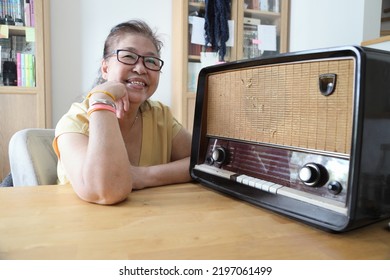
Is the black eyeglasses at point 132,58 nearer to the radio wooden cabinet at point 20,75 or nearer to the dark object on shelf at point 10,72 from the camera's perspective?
the radio wooden cabinet at point 20,75

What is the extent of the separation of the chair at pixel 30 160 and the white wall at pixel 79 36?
1568mm

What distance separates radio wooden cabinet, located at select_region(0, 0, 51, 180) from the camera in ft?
7.78

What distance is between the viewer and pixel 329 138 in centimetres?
56

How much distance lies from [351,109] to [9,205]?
665mm

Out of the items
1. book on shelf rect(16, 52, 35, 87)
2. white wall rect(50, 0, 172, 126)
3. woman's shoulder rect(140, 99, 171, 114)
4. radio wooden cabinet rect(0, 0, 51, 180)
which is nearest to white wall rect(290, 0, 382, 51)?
white wall rect(50, 0, 172, 126)

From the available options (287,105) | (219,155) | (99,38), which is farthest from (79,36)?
(287,105)

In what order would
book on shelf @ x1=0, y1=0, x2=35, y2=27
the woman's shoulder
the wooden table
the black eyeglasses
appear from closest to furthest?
1. the wooden table
2. the black eyeglasses
3. the woman's shoulder
4. book on shelf @ x1=0, y1=0, x2=35, y2=27

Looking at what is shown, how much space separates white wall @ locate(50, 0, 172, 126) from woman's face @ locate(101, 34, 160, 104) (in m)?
1.68

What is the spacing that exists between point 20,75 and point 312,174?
2.44 meters

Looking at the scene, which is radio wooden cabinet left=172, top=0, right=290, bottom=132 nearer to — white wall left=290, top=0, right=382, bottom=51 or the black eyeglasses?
white wall left=290, top=0, right=382, bottom=51

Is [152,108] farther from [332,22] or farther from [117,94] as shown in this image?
[332,22]

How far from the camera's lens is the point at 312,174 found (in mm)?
567

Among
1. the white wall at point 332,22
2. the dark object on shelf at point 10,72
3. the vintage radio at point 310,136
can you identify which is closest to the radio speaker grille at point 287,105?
the vintage radio at point 310,136

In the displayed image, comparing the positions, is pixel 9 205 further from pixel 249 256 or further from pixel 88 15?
pixel 88 15
